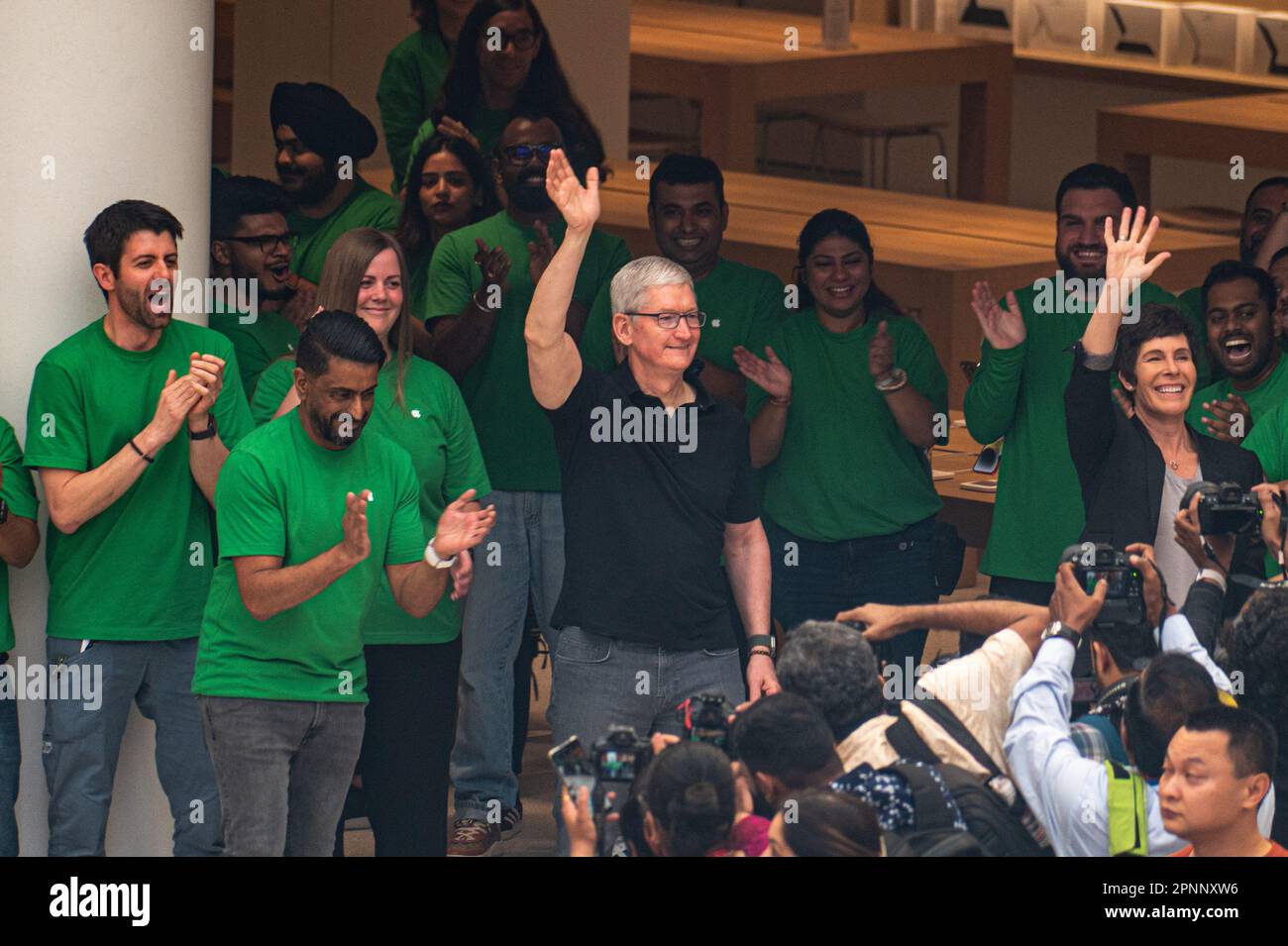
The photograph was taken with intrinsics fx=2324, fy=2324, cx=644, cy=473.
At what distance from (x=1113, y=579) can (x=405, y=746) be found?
150cm

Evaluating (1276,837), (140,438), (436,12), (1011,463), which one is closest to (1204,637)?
(1276,837)

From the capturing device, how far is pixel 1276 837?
15.3 ft

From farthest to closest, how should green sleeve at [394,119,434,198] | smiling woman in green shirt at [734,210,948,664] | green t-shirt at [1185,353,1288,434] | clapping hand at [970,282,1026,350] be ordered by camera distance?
green sleeve at [394,119,434,198] → smiling woman in green shirt at [734,210,948,664] → green t-shirt at [1185,353,1288,434] → clapping hand at [970,282,1026,350]

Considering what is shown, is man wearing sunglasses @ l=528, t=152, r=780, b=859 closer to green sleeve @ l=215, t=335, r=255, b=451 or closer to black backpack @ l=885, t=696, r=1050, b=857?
black backpack @ l=885, t=696, r=1050, b=857

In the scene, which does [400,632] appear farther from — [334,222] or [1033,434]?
[334,222]

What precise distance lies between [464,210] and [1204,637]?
2.33 metres

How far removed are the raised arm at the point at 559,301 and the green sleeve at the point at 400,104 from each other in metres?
2.82

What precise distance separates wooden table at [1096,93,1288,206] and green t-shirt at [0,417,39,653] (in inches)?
255

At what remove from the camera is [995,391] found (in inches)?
208

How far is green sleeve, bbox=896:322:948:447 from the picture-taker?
5566 millimetres

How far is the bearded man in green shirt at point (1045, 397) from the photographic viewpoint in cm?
529

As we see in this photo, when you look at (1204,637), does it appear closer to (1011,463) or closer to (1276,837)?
(1276,837)

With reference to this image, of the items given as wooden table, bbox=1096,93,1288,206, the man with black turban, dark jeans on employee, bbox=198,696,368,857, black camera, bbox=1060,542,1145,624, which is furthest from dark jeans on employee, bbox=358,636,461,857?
wooden table, bbox=1096,93,1288,206
